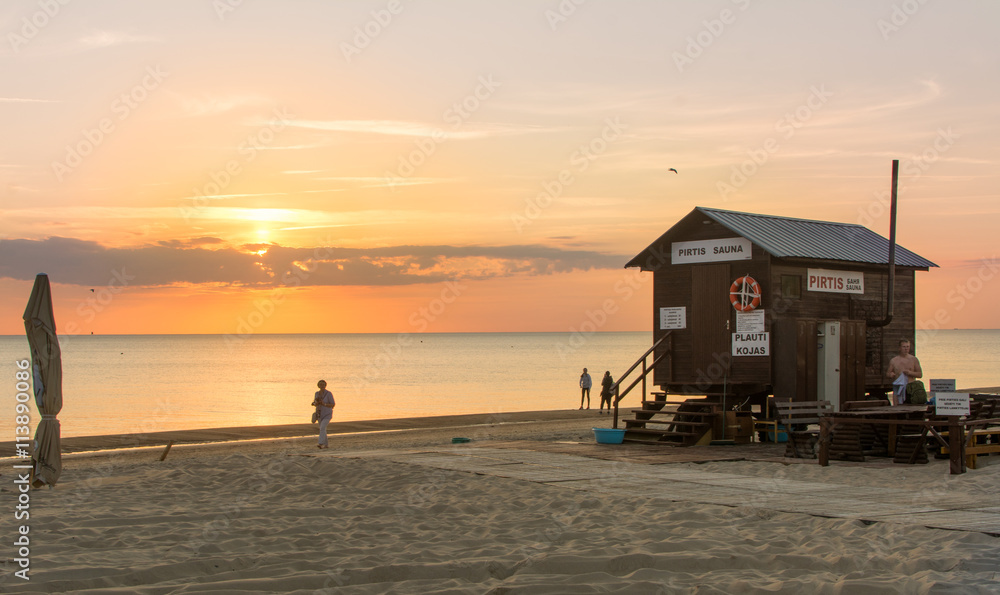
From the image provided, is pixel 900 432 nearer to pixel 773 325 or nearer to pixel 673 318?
pixel 773 325

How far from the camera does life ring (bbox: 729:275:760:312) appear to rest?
17.4m

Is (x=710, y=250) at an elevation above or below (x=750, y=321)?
above

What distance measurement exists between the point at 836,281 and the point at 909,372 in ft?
11.3

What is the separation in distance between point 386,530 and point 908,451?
30.0 ft

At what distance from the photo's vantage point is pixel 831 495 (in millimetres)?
10375

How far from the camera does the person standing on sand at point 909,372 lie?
51.0 feet

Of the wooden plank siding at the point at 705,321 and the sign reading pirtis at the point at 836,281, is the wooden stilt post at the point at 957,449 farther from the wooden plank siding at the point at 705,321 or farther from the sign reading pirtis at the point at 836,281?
the sign reading pirtis at the point at 836,281

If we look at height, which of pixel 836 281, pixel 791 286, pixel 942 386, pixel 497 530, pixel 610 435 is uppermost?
pixel 836 281

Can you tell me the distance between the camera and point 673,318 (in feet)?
61.9

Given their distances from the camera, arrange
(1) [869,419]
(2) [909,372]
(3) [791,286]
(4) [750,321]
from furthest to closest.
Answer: (3) [791,286] → (4) [750,321] → (2) [909,372] → (1) [869,419]

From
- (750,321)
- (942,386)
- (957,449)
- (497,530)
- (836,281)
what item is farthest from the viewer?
(836,281)

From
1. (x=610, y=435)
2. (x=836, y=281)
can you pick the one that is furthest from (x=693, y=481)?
(x=836, y=281)

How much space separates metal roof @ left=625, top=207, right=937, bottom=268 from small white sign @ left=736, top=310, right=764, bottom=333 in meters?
1.25

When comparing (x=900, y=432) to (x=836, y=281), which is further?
(x=836, y=281)
